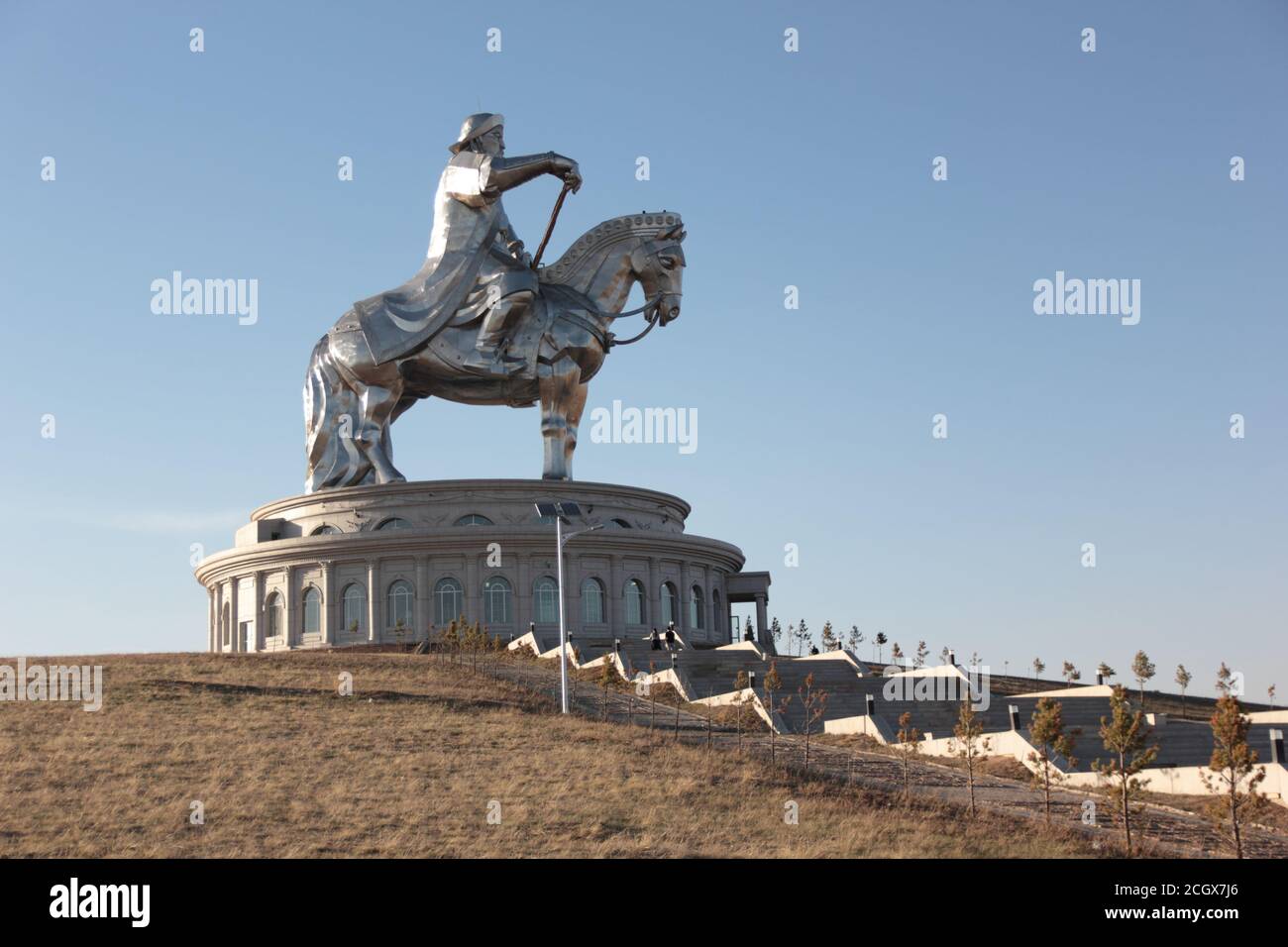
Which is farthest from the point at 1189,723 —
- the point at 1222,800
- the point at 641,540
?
the point at 641,540

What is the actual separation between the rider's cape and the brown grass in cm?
1779

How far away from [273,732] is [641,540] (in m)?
22.7

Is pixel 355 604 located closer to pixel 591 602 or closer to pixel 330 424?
pixel 330 424

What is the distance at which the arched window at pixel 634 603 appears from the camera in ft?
159

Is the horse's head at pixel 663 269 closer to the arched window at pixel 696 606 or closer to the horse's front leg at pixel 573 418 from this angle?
the horse's front leg at pixel 573 418

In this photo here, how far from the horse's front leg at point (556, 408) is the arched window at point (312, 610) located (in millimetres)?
7907

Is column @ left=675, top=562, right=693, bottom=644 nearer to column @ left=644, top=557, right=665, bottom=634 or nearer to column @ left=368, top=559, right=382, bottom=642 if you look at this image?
column @ left=644, top=557, right=665, bottom=634

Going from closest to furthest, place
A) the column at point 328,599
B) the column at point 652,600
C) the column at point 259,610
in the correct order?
the column at point 328,599
the column at point 652,600
the column at point 259,610

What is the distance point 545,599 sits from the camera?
1853 inches

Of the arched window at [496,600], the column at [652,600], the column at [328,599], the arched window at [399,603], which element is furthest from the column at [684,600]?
the column at [328,599]

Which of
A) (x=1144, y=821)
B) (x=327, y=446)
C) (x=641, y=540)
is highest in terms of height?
(x=327, y=446)
